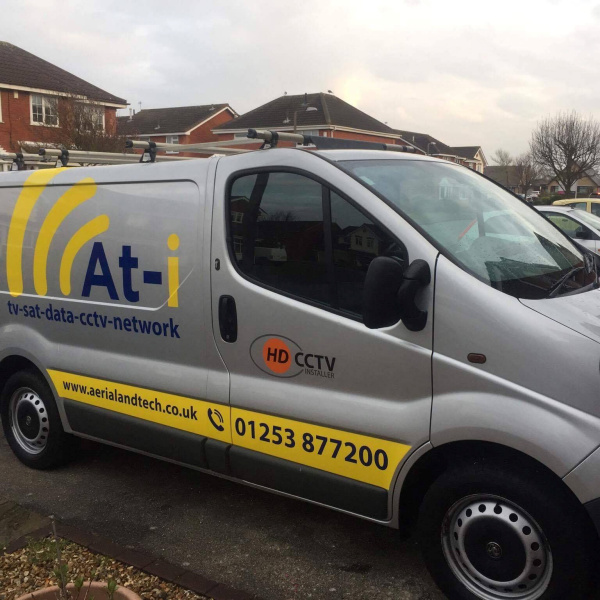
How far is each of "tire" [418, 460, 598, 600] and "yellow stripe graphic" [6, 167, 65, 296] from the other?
3198 millimetres

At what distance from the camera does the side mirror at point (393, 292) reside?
2.80m

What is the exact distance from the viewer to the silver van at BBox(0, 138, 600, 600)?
2.72 m

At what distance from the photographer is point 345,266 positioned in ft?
10.4

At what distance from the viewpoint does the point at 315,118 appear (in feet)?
153

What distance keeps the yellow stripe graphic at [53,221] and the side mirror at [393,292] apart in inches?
86.1

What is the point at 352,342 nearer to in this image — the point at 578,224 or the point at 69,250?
the point at 69,250

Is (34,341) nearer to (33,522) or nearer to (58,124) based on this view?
(33,522)

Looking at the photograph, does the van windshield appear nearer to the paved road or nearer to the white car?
the paved road

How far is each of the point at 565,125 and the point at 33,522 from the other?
5089cm

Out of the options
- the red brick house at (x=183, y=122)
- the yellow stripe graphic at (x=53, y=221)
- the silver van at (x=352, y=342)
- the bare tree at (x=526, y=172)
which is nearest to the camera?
the silver van at (x=352, y=342)

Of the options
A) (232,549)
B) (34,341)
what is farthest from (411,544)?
(34,341)

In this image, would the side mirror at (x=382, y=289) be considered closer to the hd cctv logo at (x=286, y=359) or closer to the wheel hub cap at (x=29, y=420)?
the hd cctv logo at (x=286, y=359)

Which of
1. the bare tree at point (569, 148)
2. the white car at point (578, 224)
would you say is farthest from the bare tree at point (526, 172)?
the white car at point (578, 224)

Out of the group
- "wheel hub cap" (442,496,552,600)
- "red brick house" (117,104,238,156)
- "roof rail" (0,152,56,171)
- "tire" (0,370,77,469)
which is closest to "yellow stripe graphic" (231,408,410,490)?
"wheel hub cap" (442,496,552,600)
